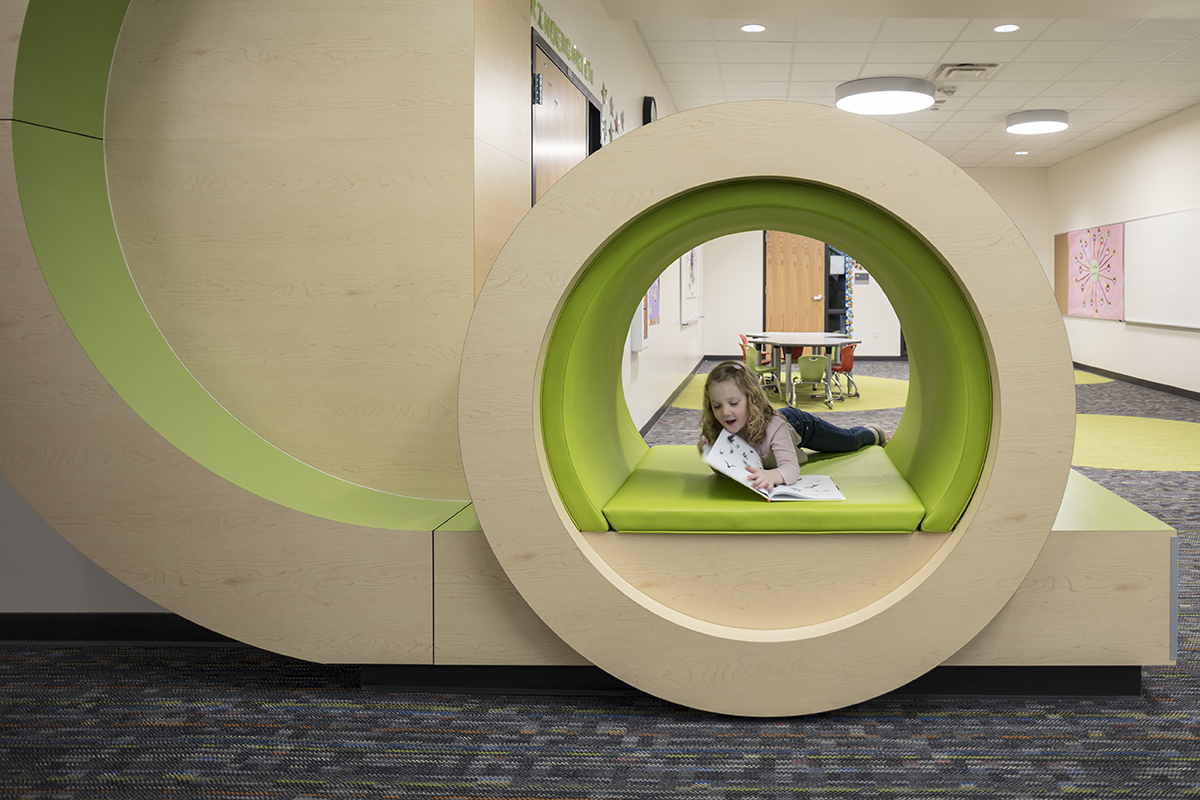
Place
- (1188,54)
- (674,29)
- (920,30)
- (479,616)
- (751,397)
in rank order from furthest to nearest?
(1188,54)
(674,29)
(920,30)
(751,397)
(479,616)

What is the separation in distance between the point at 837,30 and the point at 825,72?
1319mm

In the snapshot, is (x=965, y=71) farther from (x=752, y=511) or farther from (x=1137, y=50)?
(x=752, y=511)

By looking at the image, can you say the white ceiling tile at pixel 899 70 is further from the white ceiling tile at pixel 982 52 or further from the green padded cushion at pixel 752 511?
the green padded cushion at pixel 752 511

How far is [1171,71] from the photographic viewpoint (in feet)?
25.9

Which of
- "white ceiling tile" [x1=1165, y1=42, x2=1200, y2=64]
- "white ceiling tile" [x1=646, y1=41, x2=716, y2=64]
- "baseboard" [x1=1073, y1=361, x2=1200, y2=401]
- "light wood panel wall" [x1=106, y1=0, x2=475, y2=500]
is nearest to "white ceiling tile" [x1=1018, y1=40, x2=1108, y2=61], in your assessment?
"white ceiling tile" [x1=1165, y1=42, x2=1200, y2=64]

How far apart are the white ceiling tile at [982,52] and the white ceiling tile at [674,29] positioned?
6.94ft

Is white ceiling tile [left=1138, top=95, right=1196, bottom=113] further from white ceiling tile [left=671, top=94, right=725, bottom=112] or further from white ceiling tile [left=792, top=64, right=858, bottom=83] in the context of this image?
white ceiling tile [left=671, top=94, right=725, bottom=112]

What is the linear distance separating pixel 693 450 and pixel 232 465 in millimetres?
1689

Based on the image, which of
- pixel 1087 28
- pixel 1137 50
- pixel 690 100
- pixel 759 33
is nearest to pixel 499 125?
pixel 759 33

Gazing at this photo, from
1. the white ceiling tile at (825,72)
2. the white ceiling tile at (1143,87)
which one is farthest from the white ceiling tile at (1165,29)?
the white ceiling tile at (825,72)

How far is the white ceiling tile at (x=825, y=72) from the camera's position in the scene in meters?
7.75

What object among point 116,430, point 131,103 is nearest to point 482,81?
point 131,103

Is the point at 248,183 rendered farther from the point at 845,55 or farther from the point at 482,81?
the point at 845,55

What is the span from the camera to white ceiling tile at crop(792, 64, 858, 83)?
7.75 metres
